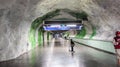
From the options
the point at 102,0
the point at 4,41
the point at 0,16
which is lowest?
the point at 4,41

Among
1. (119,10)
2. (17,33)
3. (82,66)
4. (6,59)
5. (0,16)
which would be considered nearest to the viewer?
(82,66)

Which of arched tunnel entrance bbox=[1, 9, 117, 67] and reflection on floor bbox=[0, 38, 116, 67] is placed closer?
reflection on floor bbox=[0, 38, 116, 67]

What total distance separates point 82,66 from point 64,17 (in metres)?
13.1

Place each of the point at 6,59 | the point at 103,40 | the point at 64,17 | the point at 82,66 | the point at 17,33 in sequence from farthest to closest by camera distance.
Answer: the point at 64,17, the point at 103,40, the point at 17,33, the point at 6,59, the point at 82,66

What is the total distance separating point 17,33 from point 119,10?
293 inches

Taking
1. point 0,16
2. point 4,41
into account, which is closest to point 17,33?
point 4,41

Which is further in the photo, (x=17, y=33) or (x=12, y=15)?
(x=17, y=33)

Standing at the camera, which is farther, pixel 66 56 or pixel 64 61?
pixel 66 56

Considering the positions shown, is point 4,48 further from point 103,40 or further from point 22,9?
point 103,40

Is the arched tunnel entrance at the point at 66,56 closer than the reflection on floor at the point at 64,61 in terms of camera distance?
No

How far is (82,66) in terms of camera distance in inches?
390

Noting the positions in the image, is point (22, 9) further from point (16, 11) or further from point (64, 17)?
point (64, 17)

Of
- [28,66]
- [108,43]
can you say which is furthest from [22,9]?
[108,43]

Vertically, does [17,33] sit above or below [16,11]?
below
